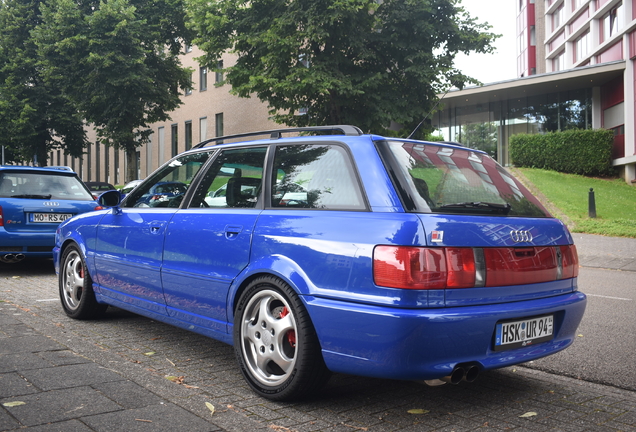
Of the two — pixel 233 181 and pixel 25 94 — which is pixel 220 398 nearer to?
pixel 233 181

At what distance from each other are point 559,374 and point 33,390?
11.5ft

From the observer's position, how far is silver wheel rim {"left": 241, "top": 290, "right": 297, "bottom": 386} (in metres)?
3.57

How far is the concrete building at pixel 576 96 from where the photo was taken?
28.9 m

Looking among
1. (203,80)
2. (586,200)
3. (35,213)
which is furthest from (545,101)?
(35,213)

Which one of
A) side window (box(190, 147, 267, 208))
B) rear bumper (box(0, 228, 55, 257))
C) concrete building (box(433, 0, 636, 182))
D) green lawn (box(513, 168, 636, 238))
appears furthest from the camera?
concrete building (box(433, 0, 636, 182))

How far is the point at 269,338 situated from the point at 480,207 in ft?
4.77

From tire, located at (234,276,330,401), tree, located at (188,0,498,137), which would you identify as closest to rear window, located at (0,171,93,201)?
tire, located at (234,276,330,401)

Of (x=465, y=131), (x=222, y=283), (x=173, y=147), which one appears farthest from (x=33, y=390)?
(x=173, y=147)

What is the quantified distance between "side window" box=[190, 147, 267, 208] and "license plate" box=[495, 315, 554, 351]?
5.63ft

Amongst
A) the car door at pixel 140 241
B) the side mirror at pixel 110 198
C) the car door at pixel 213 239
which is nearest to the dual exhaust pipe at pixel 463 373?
the car door at pixel 213 239

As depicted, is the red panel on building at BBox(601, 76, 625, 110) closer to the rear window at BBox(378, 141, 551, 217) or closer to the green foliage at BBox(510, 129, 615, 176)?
the green foliage at BBox(510, 129, 615, 176)

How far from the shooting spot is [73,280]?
5973 mm

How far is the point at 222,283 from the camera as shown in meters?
3.95

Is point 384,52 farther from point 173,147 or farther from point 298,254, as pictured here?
point 173,147
